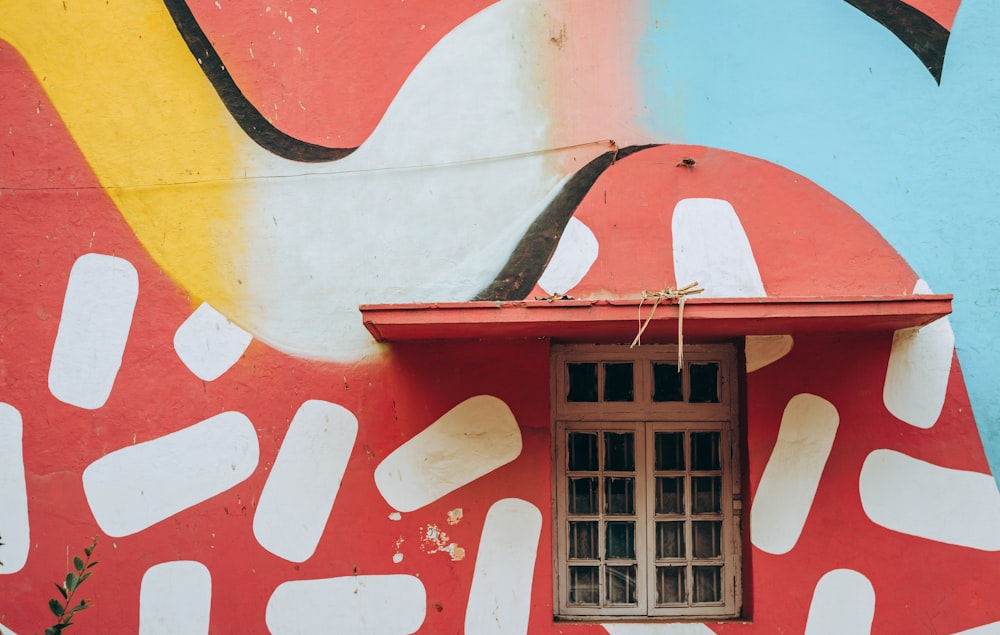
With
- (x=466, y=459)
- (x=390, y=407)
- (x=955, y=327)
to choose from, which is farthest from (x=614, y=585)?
(x=955, y=327)

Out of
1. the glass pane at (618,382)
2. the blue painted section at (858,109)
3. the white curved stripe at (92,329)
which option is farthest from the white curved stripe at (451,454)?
the blue painted section at (858,109)

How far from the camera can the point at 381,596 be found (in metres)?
4.59

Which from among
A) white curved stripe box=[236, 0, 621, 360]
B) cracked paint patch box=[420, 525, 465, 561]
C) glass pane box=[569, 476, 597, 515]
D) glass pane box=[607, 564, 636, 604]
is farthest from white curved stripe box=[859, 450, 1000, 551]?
white curved stripe box=[236, 0, 621, 360]

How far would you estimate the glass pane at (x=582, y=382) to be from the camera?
16.1 feet

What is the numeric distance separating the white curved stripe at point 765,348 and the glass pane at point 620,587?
49.1 inches

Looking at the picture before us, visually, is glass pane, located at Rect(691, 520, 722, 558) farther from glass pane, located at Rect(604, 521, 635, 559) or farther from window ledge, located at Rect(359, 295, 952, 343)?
window ledge, located at Rect(359, 295, 952, 343)

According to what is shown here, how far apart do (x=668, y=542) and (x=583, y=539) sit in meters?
0.45

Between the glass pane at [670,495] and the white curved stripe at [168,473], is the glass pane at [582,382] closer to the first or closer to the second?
the glass pane at [670,495]

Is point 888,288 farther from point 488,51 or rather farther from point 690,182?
point 488,51

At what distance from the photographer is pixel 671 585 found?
4.80m

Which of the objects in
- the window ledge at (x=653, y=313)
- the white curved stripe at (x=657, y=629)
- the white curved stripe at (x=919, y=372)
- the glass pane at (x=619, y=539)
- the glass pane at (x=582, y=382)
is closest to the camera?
the window ledge at (x=653, y=313)

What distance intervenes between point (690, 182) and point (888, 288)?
1168 millimetres

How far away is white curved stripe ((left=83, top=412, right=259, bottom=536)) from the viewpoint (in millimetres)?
4645

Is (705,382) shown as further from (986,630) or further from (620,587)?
(986,630)
